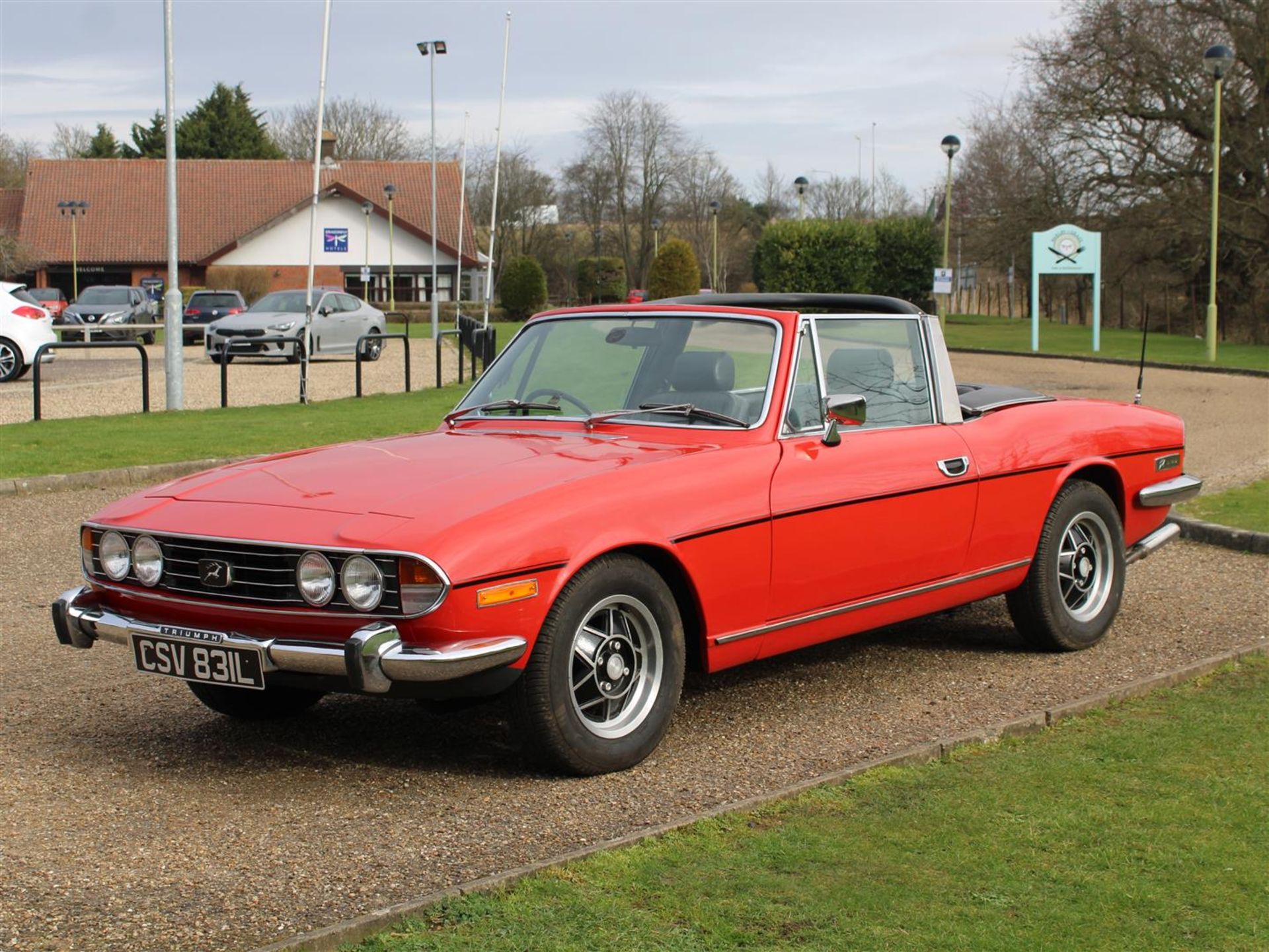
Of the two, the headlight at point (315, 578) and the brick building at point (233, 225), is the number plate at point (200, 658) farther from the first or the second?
the brick building at point (233, 225)

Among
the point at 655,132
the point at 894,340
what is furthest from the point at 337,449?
the point at 655,132

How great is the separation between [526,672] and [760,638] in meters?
1.14

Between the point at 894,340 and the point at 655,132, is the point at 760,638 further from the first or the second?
the point at 655,132

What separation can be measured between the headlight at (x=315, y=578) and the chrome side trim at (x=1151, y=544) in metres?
4.26

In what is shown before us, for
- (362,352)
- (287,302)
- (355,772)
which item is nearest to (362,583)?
(355,772)

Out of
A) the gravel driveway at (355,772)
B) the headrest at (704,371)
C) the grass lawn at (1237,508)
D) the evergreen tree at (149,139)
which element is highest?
the evergreen tree at (149,139)

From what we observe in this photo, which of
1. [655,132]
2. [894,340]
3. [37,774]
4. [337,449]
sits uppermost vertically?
[655,132]

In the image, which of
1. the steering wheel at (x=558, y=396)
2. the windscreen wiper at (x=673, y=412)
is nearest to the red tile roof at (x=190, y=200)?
the steering wheel at (x=558, y=396)

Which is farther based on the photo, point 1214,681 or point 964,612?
point 964,612

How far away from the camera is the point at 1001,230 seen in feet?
156

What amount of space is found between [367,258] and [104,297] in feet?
89.0

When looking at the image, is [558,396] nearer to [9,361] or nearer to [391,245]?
[9,361]

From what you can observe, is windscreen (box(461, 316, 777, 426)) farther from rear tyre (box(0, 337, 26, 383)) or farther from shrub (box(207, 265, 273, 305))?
shrub (box(207, 265, 273, 305))

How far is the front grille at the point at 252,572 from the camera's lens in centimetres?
457
